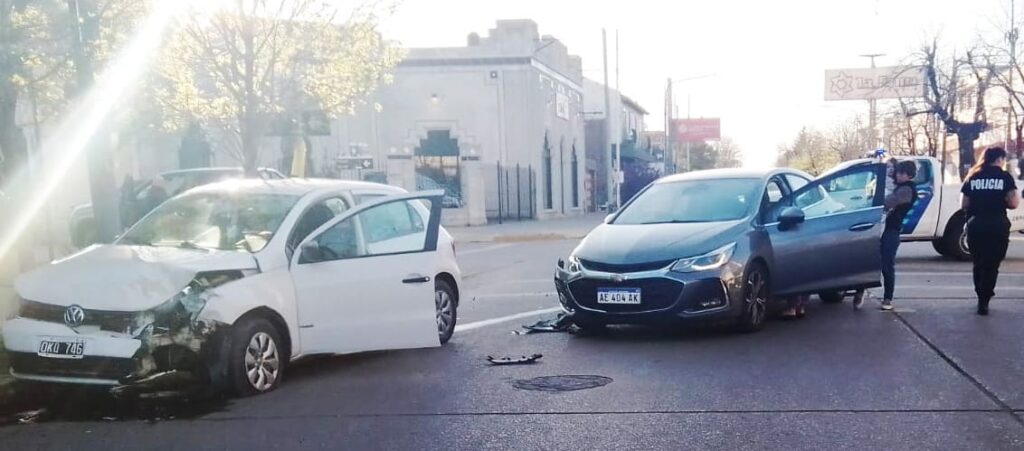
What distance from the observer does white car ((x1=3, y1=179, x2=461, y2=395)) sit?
619 cm

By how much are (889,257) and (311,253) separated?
20.7 feet

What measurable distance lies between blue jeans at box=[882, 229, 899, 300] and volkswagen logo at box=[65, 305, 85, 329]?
7.81 metres

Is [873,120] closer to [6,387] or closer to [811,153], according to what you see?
[811,153]

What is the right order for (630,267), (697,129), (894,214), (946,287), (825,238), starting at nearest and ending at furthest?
(630,267) < (825,238) < (894,214) < (946,287) < (697,129)

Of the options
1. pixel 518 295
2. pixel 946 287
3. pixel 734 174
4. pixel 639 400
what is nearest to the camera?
pixel 639 400

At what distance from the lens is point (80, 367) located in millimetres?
6137

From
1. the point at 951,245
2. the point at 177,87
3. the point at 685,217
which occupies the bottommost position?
the point at 951,245

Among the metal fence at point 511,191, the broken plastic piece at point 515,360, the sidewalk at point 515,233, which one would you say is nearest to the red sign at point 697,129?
the metal fence at point 511,191

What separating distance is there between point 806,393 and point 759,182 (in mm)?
3509

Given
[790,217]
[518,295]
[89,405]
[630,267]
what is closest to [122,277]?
[89,405]

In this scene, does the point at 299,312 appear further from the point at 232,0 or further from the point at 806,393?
the point at 232,0

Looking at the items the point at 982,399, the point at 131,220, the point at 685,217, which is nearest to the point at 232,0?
the point at 131,220

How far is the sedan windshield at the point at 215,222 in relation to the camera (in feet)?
23.5

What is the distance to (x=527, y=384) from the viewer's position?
6898mm
